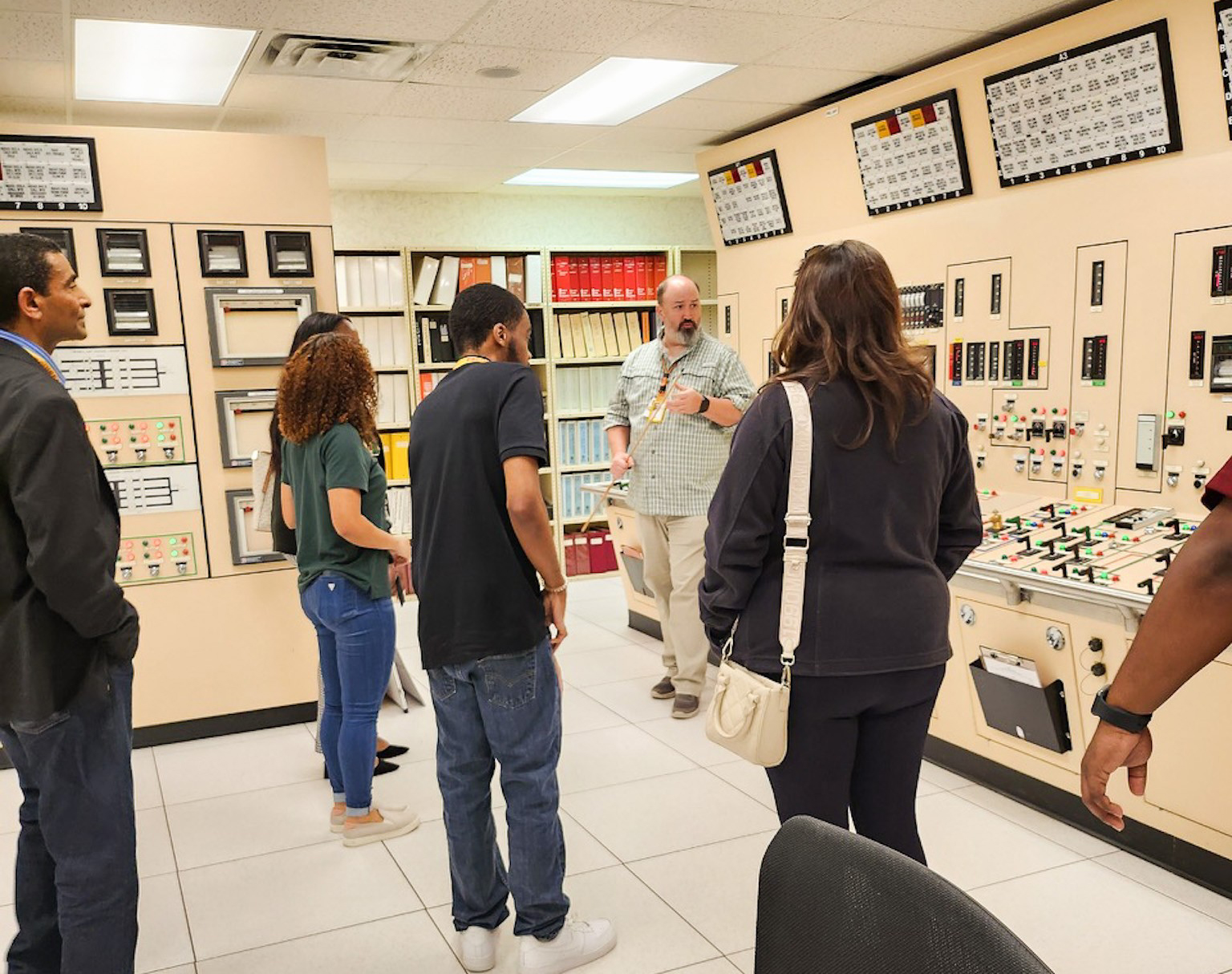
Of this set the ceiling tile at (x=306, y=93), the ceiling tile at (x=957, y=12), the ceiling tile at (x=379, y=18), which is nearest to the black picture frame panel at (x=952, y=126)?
the ceiling tile at (x=957, y=12)

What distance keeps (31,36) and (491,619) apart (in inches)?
108

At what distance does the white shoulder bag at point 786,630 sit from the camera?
1.72 m

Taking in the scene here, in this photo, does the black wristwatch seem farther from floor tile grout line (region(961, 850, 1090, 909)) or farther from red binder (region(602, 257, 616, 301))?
red binder (region(602, 257, 616, 301))

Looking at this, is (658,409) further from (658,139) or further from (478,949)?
(478,949)

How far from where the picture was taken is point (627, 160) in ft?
19.1

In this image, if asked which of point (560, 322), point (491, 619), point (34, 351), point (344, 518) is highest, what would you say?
point (560, 322)

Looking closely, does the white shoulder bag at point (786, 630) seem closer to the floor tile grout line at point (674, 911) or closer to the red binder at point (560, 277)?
the floor tile grout line at point (674, 911)

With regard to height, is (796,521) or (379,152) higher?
(379,152)

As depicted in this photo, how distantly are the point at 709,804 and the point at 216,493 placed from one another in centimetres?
233

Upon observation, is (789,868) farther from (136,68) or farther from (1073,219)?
(136,68)

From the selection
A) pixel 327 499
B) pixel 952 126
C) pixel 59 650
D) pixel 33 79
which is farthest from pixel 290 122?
pixel 59 650

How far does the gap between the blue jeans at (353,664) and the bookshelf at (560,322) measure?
3.43 meters

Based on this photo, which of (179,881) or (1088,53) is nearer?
(179,881)

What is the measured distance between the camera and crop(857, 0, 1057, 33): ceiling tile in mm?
3350
